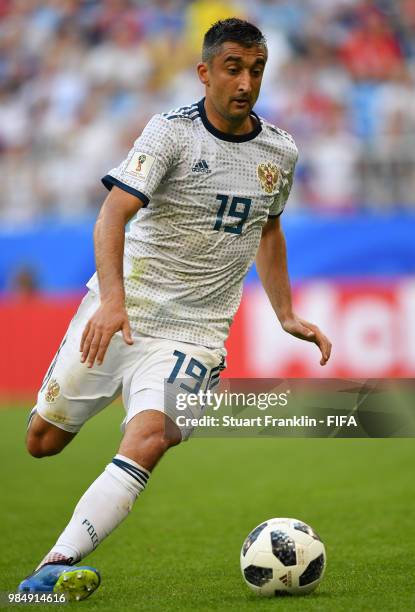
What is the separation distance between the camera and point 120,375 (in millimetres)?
4898

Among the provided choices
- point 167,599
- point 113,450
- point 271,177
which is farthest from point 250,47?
point 113,450

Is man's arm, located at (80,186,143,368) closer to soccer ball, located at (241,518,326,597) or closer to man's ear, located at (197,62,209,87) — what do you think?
man's ear, located at (197,62,209,87)

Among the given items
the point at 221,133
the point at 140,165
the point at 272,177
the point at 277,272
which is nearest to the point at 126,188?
the point at 140,165

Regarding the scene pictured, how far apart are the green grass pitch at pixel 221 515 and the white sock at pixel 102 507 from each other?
0.23m

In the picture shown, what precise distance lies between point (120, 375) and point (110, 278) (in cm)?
65

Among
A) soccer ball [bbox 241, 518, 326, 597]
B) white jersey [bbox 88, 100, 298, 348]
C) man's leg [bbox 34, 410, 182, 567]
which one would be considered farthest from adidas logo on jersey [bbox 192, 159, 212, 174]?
soccer ball [bbox 241, 518, 326, 597]

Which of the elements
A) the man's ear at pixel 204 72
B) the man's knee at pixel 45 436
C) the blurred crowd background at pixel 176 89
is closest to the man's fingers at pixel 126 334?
the man's knee at pixel 45 436

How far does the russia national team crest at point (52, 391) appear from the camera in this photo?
16.3ft

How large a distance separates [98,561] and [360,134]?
1064cm

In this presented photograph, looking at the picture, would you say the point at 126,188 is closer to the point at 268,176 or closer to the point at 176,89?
the point at 268,176

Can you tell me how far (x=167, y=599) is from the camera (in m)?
4.55

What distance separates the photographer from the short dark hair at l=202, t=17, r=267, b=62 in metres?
4.70

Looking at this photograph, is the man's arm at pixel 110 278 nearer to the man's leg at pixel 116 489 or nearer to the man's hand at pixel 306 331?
the man's leg at pixel 116 489

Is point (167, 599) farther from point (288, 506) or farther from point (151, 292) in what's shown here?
point (288, 506)
